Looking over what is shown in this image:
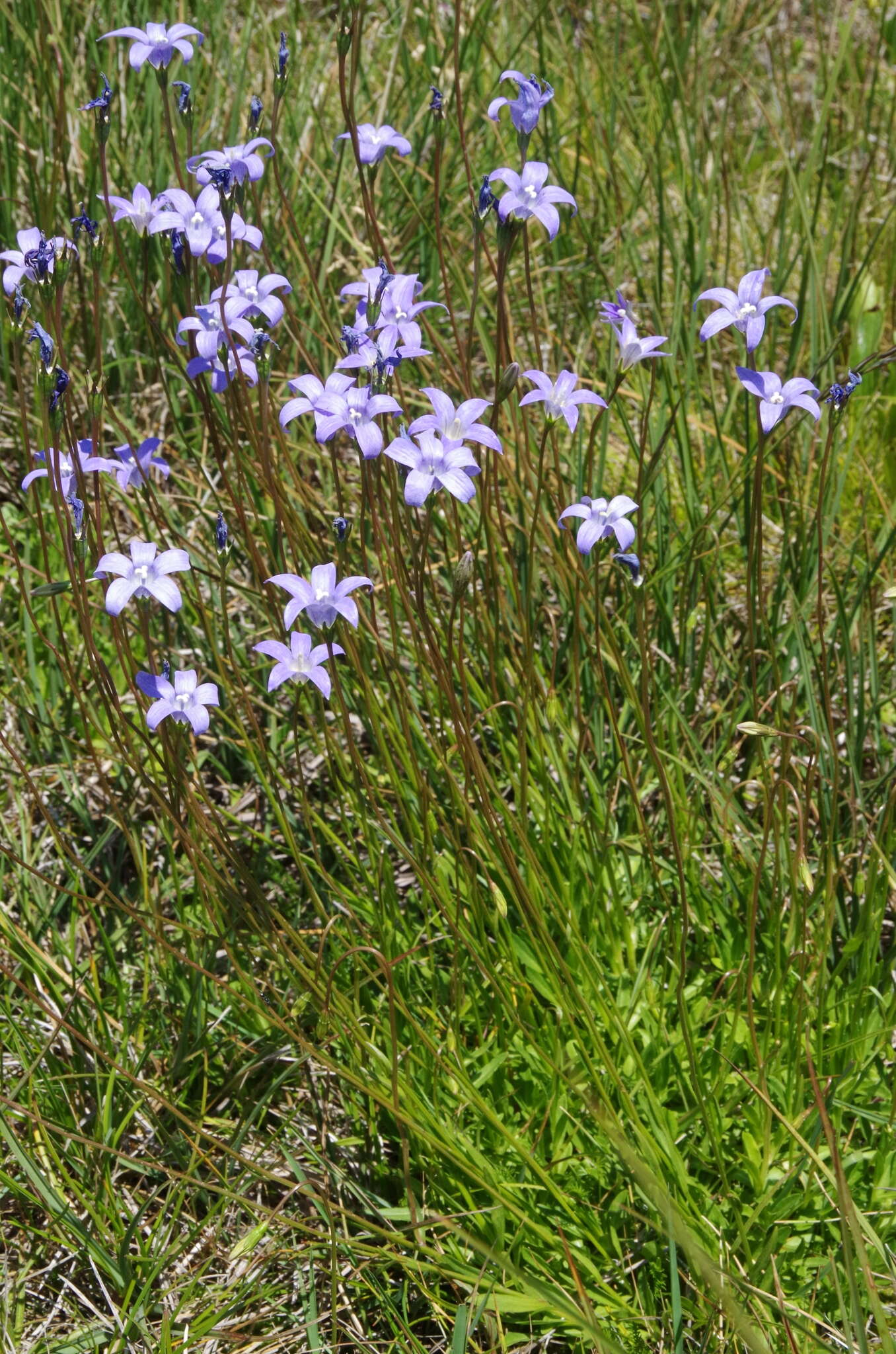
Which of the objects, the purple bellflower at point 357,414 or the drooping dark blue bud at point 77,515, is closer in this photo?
the purple bellflower at point 357,414

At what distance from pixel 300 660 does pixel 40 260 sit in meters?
0.74

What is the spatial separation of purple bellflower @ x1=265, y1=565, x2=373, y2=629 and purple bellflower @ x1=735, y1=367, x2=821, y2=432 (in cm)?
68

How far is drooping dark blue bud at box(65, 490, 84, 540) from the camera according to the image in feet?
5.94

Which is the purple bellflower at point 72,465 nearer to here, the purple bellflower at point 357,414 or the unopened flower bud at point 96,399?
the unopened flower bud at point 96,399

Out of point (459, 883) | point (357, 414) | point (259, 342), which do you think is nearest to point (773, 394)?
point (357, 414)

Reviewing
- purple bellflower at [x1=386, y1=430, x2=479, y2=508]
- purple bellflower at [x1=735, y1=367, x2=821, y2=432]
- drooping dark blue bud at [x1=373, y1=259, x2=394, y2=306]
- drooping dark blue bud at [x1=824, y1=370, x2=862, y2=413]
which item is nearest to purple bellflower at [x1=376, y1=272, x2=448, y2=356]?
drooping dark blue bud at [x1=373, y1=259, x2=394, y2=306]

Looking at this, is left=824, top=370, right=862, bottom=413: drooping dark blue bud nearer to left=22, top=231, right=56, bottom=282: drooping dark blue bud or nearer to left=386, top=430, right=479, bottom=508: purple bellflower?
left=386, top=430, right=479, bottom=508: purple bellflower

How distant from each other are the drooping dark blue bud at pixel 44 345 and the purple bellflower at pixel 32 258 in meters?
0.08

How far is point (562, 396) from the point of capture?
199cm

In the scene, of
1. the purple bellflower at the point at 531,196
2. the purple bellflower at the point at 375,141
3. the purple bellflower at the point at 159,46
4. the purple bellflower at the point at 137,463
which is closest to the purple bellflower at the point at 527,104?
the purple bellflower at the point at 531,196

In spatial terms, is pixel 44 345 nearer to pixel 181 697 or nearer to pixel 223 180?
pixel 223 180

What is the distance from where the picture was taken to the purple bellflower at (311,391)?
1.78m

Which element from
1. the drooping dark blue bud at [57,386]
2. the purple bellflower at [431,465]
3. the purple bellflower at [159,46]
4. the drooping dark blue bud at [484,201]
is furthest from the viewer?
the purple bellflower at [159,46]

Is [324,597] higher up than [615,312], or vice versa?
[615,312]
